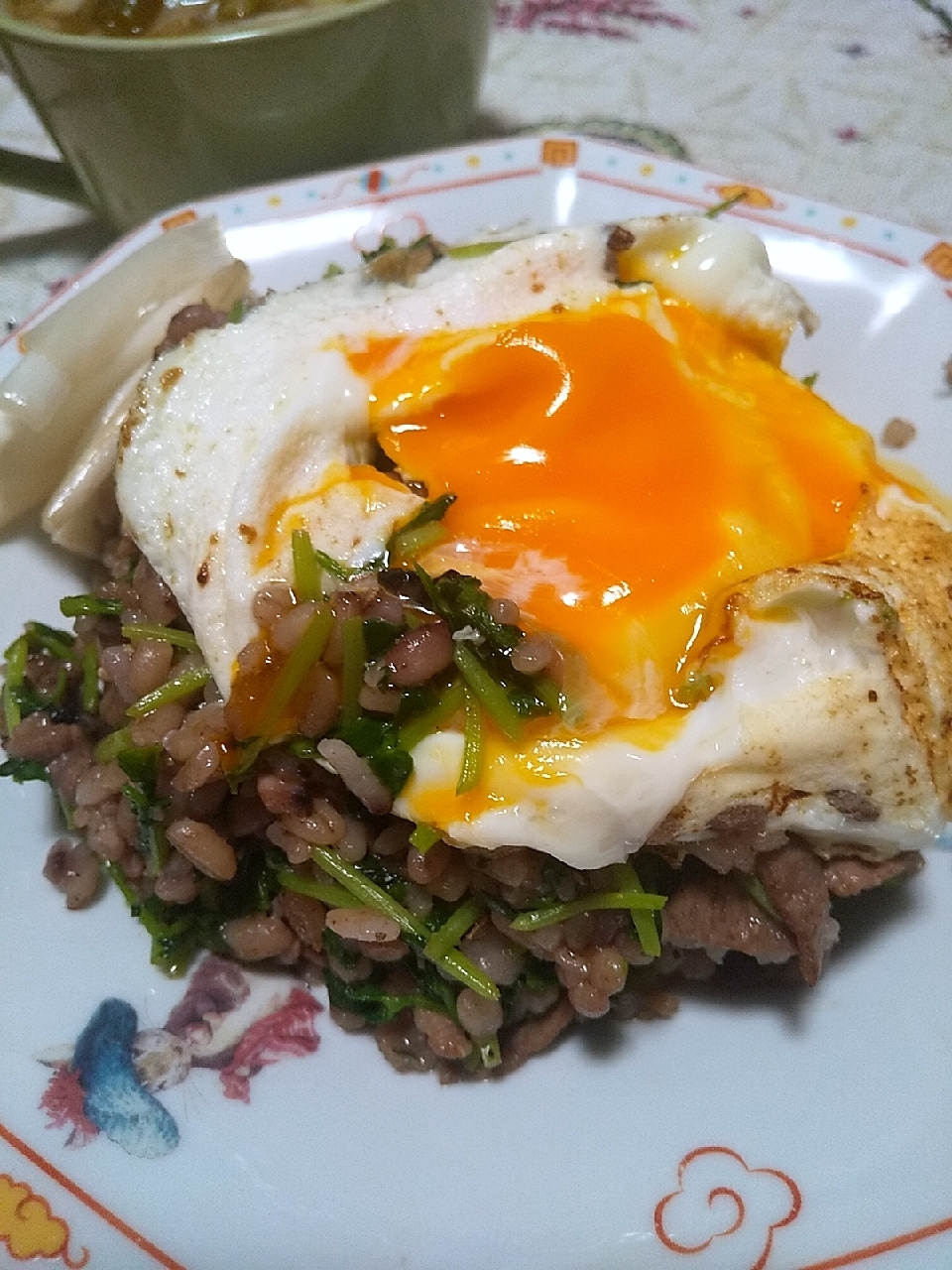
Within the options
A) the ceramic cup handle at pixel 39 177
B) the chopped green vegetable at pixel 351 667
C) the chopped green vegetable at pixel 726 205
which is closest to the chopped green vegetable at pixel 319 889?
the chopped green vegetable at pixel 351 667

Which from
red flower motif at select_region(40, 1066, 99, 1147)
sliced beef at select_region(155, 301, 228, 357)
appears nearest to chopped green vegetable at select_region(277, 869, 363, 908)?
red flower motif at select_region(40, 1066, 99, 1147)

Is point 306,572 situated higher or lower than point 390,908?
higher

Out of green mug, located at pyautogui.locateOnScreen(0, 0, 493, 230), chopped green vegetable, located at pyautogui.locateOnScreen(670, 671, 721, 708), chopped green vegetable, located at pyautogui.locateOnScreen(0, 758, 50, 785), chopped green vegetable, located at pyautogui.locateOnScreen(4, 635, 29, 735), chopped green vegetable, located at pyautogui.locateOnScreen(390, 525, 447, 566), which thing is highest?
green mug, located at pyautogui.locateOnScreen(0, 0, 493, 230)

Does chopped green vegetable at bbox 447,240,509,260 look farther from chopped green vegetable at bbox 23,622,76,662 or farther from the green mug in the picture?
chopped green vegetable at bbox 23,622,76,662

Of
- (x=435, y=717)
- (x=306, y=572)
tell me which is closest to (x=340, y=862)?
(x=435, y=717)

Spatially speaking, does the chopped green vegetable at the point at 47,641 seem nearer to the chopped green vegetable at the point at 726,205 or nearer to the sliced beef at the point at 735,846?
the sliced beef at the point at 735,846

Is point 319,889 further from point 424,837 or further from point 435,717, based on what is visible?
point 435,717
